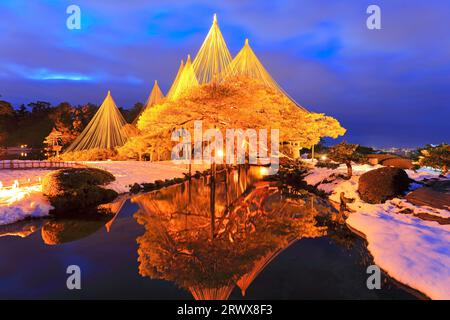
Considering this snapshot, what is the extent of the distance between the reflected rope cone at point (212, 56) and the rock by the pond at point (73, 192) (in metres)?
12.5

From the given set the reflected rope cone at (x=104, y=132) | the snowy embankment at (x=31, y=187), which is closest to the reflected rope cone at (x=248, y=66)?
the snowy embankment at (x=31, y=187)

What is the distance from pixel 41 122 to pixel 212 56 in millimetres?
40571

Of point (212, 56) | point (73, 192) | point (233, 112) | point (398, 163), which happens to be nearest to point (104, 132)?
point (212, 56)

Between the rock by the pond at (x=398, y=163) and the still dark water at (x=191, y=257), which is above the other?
the rock by the pond at (x=398, y=163)

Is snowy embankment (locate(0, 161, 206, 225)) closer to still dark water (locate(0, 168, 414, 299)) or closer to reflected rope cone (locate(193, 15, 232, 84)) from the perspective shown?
still dark water (locate(0, 168, 414, 299))

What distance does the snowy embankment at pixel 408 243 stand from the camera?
5.22m

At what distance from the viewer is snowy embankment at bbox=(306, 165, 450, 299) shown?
522 cm

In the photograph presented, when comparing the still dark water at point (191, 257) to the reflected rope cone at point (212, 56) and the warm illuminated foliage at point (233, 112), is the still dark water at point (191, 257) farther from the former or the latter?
the reflected rope cone at point (212, 56)

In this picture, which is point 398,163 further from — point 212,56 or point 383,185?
point 212,56

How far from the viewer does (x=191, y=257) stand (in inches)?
253

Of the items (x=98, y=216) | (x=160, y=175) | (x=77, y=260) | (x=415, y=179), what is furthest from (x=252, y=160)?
(x=77, y=260)
